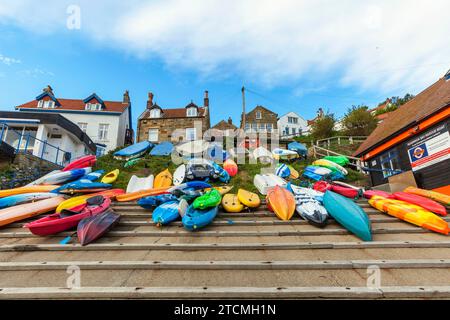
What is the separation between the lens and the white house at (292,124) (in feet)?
126

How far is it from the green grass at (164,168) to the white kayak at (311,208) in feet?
7.60

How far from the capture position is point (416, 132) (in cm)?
755

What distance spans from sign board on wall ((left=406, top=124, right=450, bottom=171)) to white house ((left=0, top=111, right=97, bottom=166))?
1848 centimetres

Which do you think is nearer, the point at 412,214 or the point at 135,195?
the point at 412,214

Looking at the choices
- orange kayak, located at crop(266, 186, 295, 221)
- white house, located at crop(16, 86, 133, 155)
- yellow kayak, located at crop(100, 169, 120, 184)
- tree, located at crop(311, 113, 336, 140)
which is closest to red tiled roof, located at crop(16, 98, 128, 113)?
white house, located at crop(16, 86, 133, 155)

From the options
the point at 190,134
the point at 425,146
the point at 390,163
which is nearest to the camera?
the point at 425,146

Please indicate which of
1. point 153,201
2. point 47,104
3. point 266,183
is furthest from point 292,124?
point 153,201

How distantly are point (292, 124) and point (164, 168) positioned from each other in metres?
35.2

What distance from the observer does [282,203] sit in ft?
15.8

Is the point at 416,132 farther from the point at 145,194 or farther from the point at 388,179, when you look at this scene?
the point at 145,194

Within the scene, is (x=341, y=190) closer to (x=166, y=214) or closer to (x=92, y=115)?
(x=166, y=214)

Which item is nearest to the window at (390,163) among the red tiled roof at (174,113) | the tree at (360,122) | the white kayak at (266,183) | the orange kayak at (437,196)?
the orange kayak at (437,196)
